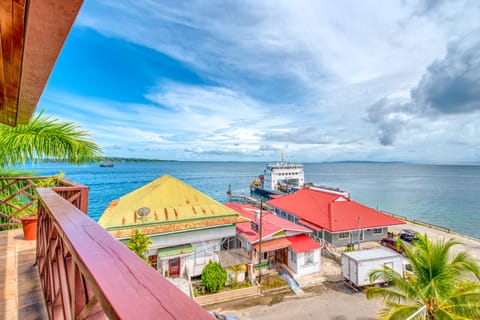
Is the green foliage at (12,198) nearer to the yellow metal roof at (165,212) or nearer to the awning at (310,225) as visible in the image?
the yellow metal roof at (165,212)

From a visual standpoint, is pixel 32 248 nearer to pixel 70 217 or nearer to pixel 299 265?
pixel 70 217

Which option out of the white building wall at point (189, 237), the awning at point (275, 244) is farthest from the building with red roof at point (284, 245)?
the white building wall at point (189, 237)

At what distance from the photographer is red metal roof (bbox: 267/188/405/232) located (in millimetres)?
16266

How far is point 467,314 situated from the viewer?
5777 millimetres

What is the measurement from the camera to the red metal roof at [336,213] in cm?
1627

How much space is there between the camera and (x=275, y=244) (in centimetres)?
1291

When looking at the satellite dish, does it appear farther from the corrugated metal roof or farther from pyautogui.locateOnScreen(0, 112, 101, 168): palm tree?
pyautogui.locateOnScreen(0, 112, 101, 168): palm tree

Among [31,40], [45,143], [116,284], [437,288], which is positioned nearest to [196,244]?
[45,143]

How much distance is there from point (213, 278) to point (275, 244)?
4030 mm

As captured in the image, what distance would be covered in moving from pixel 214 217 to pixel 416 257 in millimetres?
8492

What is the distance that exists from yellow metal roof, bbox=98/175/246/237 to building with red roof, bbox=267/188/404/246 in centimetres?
743

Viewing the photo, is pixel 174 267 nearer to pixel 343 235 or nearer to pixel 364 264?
pixel 364 264

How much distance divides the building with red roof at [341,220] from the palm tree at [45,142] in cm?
1448

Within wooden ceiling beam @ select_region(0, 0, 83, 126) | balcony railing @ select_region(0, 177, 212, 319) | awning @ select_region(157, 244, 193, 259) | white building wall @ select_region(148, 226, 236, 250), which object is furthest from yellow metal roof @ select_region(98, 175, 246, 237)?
balcony railing @ select_region(0, 177, 212, 319)
